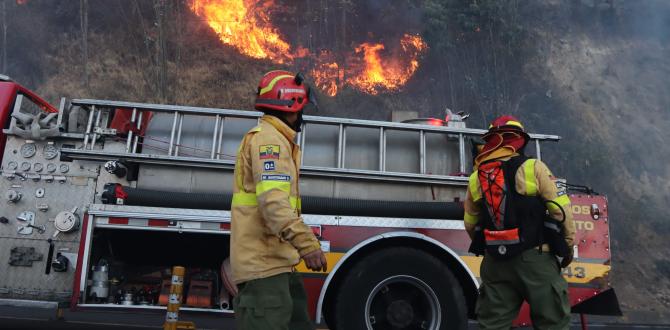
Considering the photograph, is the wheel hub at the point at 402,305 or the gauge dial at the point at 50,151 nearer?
the wheel hub at the point at 402,305

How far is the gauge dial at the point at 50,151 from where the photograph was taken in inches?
175

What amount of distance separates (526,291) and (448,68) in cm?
2218

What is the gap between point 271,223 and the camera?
2.36 m

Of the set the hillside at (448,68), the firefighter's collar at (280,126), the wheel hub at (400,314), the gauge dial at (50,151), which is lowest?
the wheel hub at (400,314)

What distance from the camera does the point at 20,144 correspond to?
4.48 metres

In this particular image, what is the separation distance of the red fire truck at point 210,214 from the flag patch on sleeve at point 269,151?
1654 mm

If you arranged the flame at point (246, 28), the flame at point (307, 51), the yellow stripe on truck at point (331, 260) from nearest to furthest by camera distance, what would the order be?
the yellow stripe on truck at point (331, 260) < the flame at point (307, 51) < the flame at point (246, 28)

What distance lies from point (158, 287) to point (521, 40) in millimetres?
24804

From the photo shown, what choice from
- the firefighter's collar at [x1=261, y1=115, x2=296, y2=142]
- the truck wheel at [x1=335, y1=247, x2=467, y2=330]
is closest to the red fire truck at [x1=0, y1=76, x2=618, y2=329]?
the truck wheel at [x1=335, y1=247, x2=467, y2=330]

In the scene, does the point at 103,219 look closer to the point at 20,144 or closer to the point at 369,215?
the point at 20,144

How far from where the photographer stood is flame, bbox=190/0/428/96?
76.9ft

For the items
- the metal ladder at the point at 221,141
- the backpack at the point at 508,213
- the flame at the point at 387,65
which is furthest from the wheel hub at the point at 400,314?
the flame at the point at 387,65

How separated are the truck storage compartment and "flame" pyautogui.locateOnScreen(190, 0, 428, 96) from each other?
19016 mm

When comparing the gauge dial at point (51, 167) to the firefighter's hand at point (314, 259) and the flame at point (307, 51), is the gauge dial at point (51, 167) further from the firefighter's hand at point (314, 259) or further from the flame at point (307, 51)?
the flame at point (307, 51)
